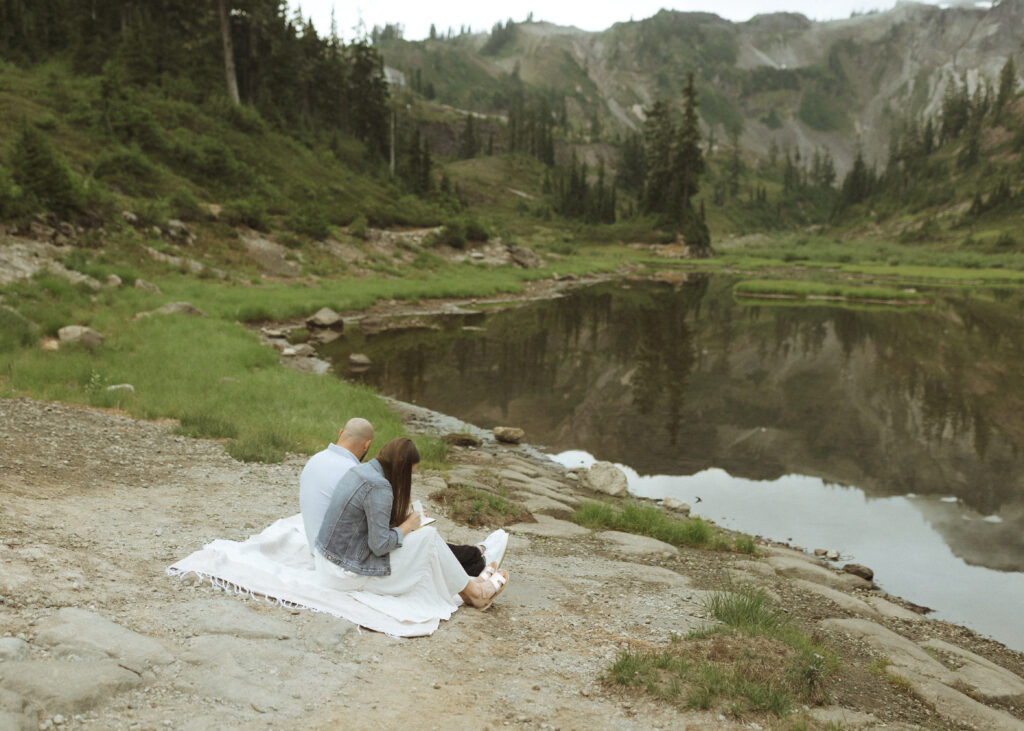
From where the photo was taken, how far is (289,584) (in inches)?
257

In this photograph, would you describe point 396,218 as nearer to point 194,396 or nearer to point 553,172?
point 194,396

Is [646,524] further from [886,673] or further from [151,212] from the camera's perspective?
[151,212]

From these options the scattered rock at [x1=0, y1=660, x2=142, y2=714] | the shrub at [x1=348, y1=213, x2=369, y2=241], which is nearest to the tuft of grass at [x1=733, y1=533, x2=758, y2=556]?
the scattered rock at [x1=0, y1=660, x2=142, y2=714]

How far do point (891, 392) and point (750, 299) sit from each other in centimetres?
2866

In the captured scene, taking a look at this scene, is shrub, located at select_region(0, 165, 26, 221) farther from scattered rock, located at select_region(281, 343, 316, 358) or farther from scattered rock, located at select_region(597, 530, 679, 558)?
scattered rock, located at select_region(597, 530, 679, 558)

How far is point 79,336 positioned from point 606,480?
44.9 feet

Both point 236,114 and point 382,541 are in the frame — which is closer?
point 382,541

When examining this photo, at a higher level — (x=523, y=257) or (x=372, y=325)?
(x=523, y=257)

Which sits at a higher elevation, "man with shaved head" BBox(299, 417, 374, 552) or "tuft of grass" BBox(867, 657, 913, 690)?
"man with shaved head" BBox(299, 417, 374, 552)

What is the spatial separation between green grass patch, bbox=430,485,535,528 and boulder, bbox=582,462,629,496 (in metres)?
2.85

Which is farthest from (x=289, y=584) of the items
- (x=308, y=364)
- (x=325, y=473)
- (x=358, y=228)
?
(x=358, y=228)

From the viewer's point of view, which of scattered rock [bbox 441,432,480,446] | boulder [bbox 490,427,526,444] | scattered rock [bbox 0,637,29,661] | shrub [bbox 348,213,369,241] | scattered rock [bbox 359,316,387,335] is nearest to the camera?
scattered rock [bbox 0,637,29,661]

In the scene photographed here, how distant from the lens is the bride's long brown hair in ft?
21.7

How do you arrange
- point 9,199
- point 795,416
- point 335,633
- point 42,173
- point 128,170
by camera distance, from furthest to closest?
1. point 128,170
2. point 42,173
3. point 9,199
4. point 795,416
5. point 335,633
